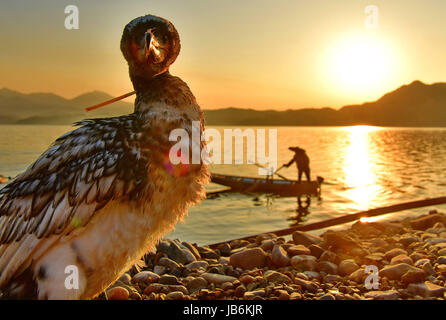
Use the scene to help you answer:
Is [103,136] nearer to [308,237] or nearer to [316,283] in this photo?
[316,283]

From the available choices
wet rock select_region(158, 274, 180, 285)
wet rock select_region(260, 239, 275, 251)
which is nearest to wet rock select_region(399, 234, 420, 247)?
wet rock select_region(260, 239, 275, 251)

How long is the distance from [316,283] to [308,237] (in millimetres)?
1662

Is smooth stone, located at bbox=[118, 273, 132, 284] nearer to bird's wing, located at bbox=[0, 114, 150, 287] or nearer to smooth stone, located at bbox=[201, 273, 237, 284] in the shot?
smooth stone, located at bbox=[201, 273, 237, 284]

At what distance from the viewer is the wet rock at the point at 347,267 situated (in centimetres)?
566

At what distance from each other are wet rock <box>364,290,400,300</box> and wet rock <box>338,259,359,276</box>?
2.37 feet

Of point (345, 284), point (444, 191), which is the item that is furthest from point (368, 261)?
point (444, 191)

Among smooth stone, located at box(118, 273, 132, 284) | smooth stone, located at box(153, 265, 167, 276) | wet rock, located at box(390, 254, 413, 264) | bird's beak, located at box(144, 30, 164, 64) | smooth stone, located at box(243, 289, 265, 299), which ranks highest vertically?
bird's beak, located at box(144, 30, 164, 64)

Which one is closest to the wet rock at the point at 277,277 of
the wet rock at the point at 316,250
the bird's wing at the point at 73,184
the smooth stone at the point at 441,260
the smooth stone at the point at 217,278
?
the smooth stone at the point at 217,278

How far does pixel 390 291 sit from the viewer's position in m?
4.86

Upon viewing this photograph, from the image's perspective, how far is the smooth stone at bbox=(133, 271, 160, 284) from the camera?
5.53 metres

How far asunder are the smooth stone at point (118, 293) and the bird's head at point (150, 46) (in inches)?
102

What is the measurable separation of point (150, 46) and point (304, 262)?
12.7 ft

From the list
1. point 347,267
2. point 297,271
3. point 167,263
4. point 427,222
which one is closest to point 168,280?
point 167,263

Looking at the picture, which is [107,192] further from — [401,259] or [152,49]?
[401,259]
